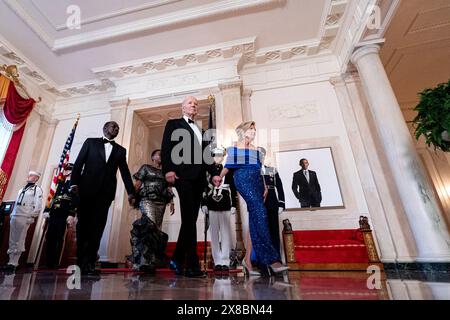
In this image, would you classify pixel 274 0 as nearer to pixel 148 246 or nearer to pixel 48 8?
pixel 48 8

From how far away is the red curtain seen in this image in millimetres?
5426

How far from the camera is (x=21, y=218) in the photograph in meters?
4.23

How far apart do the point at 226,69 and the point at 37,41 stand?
466 cm

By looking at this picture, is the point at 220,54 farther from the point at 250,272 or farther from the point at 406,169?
the point at 250,272

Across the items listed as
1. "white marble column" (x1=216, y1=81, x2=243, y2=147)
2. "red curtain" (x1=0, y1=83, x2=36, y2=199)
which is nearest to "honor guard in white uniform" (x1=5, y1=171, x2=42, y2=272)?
"red curtain" (x1=0, y1=83, x2=36, y2=199)

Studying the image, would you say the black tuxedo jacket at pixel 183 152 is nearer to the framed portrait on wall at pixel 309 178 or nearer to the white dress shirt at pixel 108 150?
the white dress shirt at pixel 108 150

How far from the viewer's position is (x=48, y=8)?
4.86 meters

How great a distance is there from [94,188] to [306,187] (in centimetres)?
385

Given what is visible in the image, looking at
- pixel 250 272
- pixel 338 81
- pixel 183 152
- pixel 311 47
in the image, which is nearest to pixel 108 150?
pixel 183 152

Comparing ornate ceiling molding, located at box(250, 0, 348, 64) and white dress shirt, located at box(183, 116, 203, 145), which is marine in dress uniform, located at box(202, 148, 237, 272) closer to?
white dress shirt, located at box(183, 116, 203, 145)

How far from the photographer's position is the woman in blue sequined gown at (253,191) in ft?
6.73

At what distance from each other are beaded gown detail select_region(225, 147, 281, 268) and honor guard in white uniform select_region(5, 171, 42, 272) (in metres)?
4.35

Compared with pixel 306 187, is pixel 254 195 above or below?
below

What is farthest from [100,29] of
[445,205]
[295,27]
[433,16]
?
[445,205]
